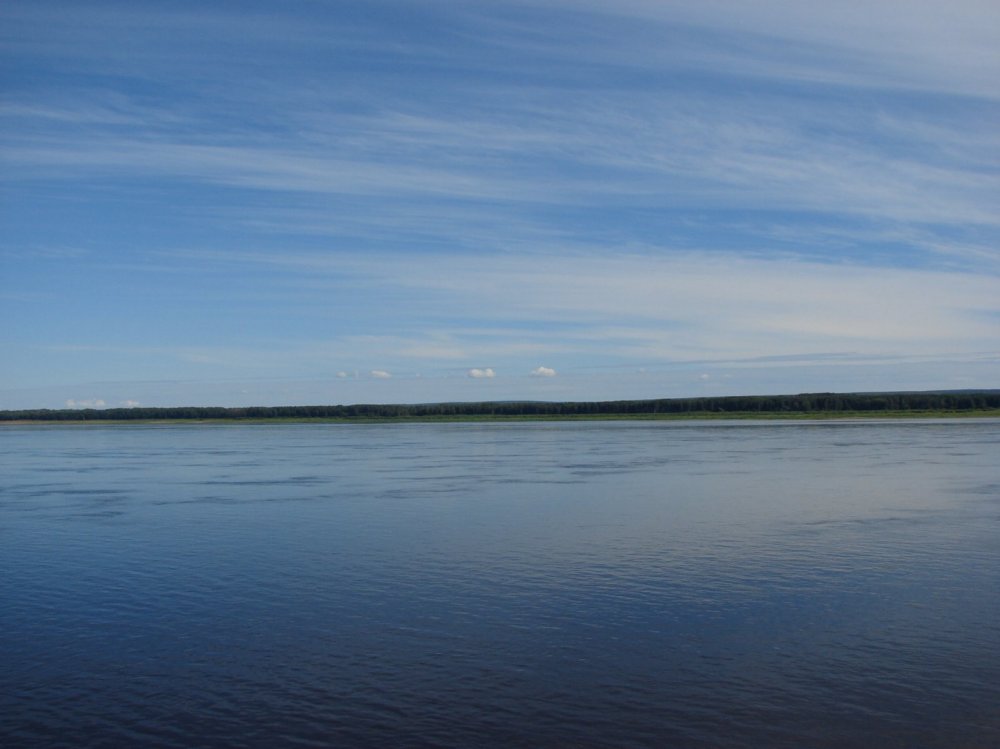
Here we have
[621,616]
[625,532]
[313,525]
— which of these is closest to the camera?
[621,616]

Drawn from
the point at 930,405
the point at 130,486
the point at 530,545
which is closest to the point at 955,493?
the point at 530,545

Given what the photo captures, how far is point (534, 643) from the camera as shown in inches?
472

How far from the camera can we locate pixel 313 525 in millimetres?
22703

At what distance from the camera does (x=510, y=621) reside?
13.1 m

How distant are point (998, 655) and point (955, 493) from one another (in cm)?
1712

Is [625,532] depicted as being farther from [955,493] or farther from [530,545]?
[955,493]

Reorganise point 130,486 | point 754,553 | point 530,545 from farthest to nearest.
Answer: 1. point 130,486
2. point 530,545
3. point 754,553

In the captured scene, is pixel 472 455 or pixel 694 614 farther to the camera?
pixel 472 455

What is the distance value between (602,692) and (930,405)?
120 metres

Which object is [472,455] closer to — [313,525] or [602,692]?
[313,525]

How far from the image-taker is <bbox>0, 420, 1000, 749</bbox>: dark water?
375 inches

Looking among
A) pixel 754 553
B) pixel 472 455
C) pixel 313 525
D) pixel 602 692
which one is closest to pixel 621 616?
pixel 602 692

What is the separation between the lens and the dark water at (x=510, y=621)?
9.52 meters

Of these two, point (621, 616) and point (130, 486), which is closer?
point (621, 616)
